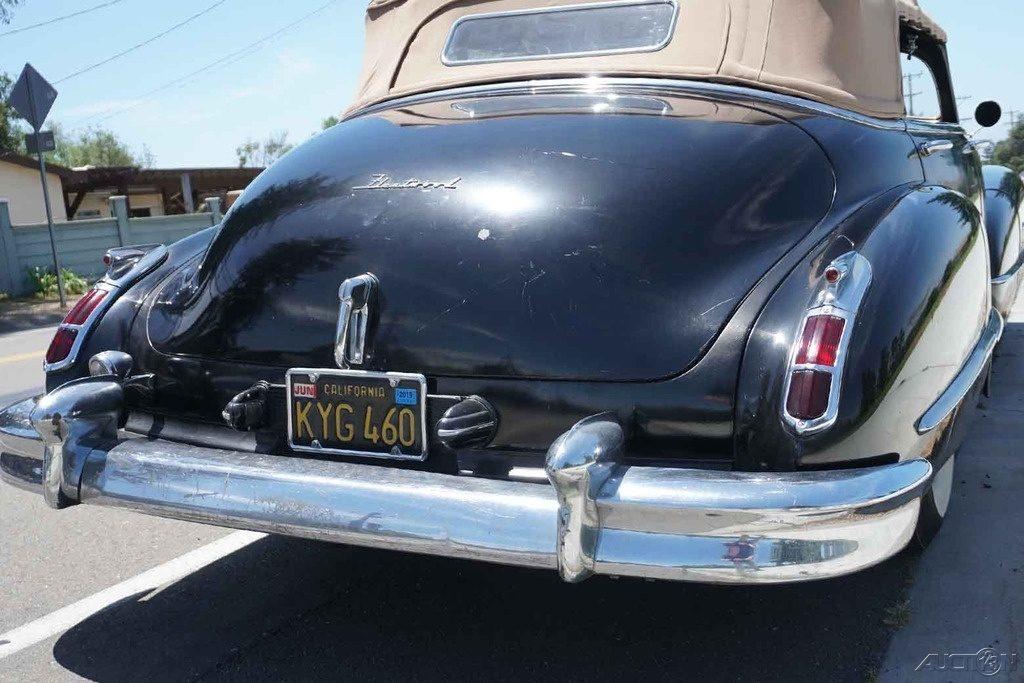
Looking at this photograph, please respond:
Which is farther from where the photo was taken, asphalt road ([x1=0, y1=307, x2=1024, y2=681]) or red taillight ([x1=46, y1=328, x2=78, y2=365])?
red taillight ([x1=46, y1=328, x2=78, y2=365])

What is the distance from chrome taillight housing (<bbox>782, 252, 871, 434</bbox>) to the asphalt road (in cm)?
79

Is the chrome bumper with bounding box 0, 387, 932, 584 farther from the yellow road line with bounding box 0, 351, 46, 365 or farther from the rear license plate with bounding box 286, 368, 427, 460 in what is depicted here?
the yellow road line with bounding box 0, 351, 46, 365

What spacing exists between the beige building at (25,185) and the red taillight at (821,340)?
78.6 feet

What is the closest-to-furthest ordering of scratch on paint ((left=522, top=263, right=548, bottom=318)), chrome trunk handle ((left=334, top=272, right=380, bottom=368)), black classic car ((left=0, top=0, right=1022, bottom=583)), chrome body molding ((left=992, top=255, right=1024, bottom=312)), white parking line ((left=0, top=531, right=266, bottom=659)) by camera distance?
black classic car ((left=0, top=0, right=1022, bottom=583)), scratch on paint ((left=522, top=263, right=548, bottom=318)), chrome trunk handle ((left=334, top=272, right=380, bottom=368)), white parking line ((left=0, top=531, right=266, bottom=659)), chrome body molding ((left=992, top=255, right=1024, bottom=312))

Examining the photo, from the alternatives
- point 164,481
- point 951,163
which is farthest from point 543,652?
point 951,163

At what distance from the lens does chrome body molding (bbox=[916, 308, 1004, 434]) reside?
95.7 inches

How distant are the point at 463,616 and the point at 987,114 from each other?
15.4 feet

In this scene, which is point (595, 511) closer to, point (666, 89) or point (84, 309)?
point (666, 89)

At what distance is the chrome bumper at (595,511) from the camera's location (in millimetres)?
1999

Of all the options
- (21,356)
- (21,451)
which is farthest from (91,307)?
(21,356)

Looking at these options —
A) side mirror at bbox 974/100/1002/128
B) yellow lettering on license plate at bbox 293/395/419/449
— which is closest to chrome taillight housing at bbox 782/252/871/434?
yellow lettering on license plate at bbox 293/395/419/449

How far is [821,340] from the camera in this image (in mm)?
2201

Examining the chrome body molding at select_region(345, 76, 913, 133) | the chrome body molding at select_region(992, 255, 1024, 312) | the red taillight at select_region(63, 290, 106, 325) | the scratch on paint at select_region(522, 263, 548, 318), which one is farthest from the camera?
the chrome body molding at select_region(992, 255, 1024, 312)

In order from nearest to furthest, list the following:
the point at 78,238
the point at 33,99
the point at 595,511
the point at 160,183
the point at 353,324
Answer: the point at 595,511, the point at 353,324, the point at 33,99, the point at 78,238, the point at 160,183
